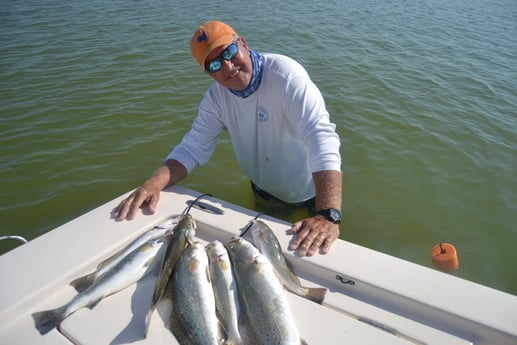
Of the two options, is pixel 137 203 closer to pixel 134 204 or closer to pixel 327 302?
pixel 134 204

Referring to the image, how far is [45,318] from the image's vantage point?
1843 millimetres

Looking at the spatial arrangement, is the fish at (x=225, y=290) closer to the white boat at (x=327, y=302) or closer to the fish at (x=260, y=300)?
the fish at (x=260, y=300)

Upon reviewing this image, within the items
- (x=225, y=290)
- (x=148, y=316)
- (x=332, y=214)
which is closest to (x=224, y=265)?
(x=225, y=290)

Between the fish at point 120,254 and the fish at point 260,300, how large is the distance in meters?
0.47

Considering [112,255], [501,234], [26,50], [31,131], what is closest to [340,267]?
[112,255]

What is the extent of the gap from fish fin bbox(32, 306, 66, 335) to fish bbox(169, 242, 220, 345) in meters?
0.55

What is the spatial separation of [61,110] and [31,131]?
2.51ft

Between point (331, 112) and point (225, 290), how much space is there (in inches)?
219

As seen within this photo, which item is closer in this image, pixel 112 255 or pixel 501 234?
pixel 112 255

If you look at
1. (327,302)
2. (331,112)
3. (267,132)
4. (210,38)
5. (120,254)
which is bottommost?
(331,112)

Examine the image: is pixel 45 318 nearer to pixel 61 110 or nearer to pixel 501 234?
pixel 501 234

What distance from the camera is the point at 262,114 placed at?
3008 millimetres

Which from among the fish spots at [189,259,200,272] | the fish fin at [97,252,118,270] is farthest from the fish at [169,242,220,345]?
the fish fin at [97,252,118,270]

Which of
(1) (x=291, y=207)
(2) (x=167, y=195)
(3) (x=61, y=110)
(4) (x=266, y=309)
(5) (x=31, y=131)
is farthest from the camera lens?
(3) (x=61, y=110)
